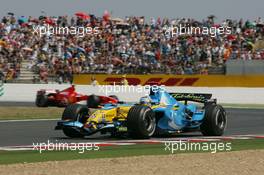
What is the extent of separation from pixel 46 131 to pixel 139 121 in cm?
360

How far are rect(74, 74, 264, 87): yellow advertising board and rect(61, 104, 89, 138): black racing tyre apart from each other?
1750 centimetres

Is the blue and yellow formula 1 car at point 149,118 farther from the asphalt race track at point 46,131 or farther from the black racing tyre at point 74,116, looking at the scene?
the asphalt race track at point 46,131

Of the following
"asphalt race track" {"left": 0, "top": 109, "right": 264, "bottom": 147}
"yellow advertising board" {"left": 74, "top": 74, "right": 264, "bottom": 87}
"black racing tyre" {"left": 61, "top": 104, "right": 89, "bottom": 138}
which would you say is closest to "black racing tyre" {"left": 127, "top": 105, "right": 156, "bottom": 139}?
"asphalt race track" {"left": 0, "top": 109, "right": 264, "bottom": 147}

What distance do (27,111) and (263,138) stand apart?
40.4ft

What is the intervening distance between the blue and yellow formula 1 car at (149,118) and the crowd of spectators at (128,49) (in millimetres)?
17863

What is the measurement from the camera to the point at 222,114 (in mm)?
15781

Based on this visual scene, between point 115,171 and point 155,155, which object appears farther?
point 155,155

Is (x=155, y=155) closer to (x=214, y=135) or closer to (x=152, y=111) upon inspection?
(x=152, y=111)

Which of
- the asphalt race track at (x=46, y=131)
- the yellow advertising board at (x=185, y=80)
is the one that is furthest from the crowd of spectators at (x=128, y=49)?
the asphalt race track at (x=46, y=131)

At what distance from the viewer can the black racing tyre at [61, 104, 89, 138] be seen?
14.6 meters

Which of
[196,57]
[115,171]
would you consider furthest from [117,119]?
[196,57]

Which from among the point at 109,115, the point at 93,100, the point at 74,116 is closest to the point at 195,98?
the point at 109,115

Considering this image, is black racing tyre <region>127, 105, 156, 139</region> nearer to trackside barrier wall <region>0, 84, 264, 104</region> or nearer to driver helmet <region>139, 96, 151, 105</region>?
driver helmet <region>139, 96, 151, 105</region>

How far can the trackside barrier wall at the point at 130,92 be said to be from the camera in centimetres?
3225
